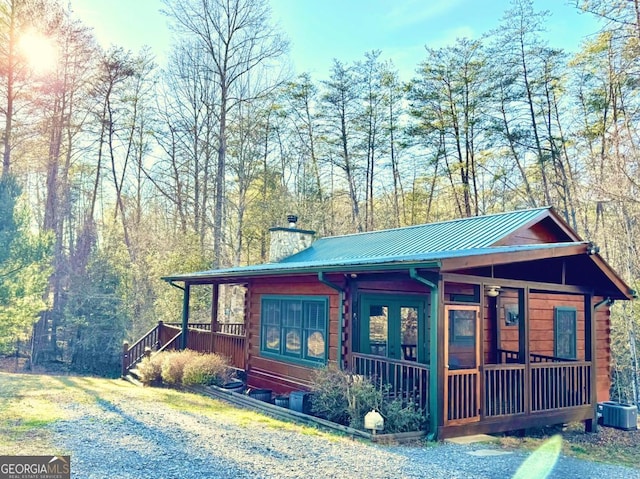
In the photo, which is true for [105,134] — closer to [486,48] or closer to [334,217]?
[334,217]

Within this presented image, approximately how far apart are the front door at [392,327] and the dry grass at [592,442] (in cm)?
195

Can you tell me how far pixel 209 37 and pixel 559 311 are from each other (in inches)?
651

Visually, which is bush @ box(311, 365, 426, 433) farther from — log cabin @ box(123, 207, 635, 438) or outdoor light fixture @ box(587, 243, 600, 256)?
outdoor light fixture @ box(587, 243, 600, 256)

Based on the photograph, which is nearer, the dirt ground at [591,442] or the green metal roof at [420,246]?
the dirt ground at [591,442]

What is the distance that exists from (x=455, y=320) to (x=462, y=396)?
1.64 m

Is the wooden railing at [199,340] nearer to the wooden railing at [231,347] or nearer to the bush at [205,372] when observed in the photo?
the wooden railing at [231,347]

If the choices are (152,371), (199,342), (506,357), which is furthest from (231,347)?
(506,357)

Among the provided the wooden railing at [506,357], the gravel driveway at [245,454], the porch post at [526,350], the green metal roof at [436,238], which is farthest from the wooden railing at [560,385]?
the green metal roof at [436,238]

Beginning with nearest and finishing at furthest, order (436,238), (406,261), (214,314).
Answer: (406,261) → (436,238) → (214,314)

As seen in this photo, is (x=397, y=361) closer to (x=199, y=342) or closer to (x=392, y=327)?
(x=392, y=327)

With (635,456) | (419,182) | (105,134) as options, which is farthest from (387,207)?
(635,456)

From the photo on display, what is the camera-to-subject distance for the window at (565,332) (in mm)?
9897

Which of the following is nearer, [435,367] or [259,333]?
[435,367]

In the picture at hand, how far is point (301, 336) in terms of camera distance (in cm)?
1023
